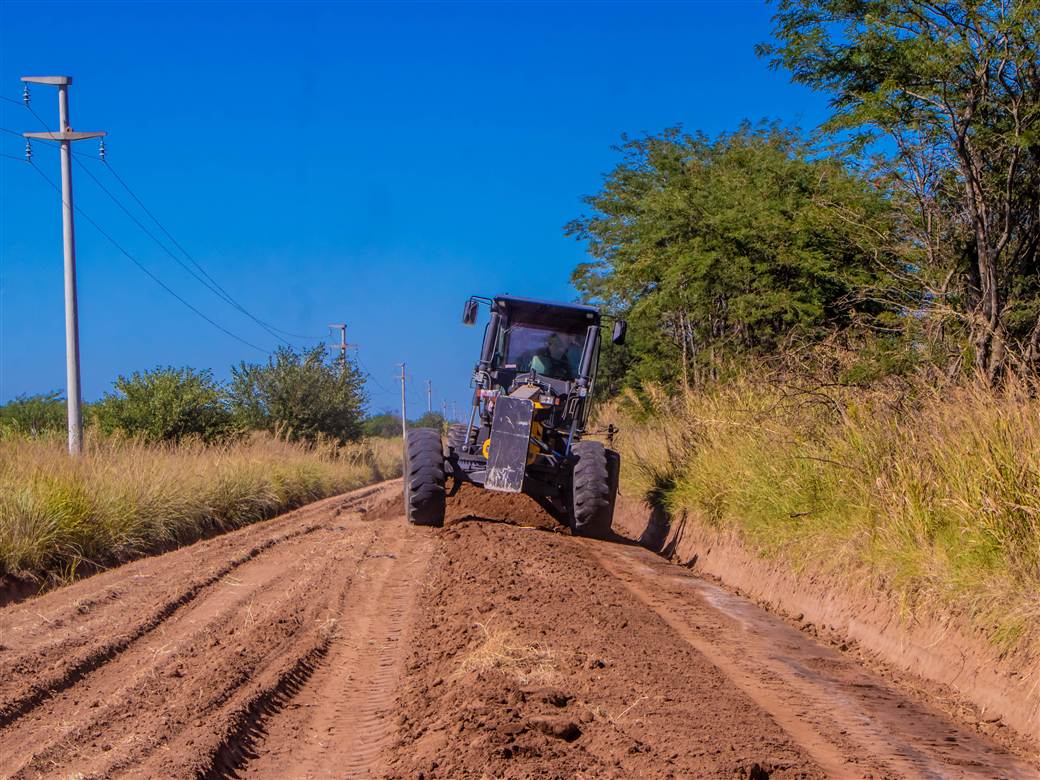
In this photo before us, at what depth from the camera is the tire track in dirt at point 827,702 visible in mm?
5180

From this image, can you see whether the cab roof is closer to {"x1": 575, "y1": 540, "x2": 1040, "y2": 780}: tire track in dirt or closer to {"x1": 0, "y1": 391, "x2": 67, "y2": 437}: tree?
{"x1": 575, "y1": 540, "x2": 1040, "y2": 780}: tire track in dirt

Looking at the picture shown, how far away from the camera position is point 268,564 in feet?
40.6

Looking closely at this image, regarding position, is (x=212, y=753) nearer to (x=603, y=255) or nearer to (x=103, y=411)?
(x=103, y=411)


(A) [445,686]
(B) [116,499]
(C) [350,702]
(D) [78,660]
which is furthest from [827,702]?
(B) [116,499]

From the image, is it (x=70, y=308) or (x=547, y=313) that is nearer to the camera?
(x=547, y=313)

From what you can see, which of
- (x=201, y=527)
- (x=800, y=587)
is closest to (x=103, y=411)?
(x=201, y=527)

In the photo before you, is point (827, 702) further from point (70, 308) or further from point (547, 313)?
point (70, 308)

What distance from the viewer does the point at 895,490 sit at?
8875 millimetres

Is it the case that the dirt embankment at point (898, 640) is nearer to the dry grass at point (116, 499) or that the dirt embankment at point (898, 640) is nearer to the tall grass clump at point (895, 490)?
the tall grass clump at point (895, 490)

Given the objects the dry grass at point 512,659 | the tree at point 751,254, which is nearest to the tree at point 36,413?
the tree at point 751,254

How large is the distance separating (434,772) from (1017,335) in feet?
36.9

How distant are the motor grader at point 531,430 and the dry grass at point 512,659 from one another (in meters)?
6.37

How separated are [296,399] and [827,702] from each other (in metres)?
31.2

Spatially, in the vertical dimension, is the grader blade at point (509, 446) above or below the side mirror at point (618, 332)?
below
